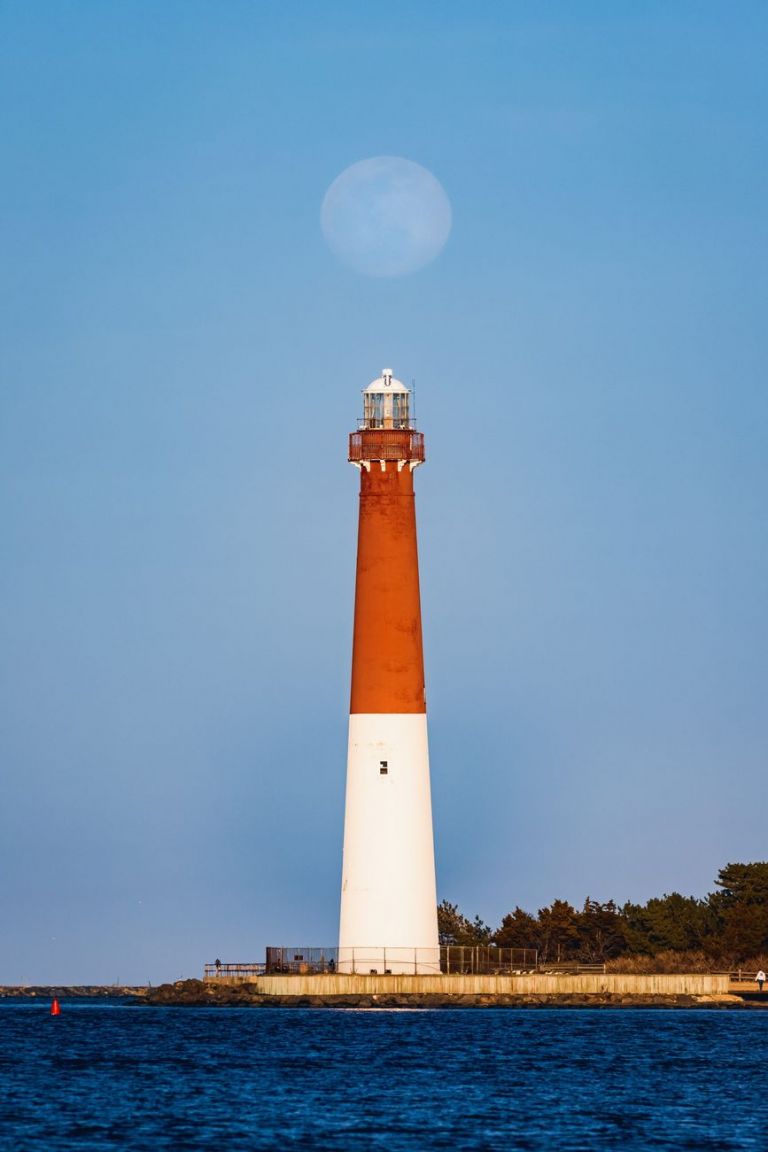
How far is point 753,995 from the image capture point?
71812 millimetres

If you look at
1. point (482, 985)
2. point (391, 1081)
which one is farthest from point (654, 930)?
point (391, 1081)

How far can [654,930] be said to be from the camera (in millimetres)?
80062

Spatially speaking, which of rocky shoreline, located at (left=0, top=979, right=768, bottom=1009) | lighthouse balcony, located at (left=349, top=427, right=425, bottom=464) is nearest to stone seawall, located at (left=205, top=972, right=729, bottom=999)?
rocky shoreline, located at (left=0, top=979, right=768, bottom=1009)

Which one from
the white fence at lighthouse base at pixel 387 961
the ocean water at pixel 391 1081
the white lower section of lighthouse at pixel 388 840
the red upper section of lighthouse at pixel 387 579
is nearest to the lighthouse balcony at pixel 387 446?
the red upper section of lighthouse at pixel 387 579

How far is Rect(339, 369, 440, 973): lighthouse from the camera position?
60.0m

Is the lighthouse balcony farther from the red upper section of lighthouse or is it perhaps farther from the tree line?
the tree line

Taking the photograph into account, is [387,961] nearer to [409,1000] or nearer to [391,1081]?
[409,1000]

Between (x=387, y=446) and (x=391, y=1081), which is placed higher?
(x=387, y=446)

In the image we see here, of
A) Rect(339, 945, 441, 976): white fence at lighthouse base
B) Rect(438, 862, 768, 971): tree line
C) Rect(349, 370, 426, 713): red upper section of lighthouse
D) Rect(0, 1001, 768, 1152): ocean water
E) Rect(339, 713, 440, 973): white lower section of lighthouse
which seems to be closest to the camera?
Rect(0, 1001, 768, 1152): ocean water

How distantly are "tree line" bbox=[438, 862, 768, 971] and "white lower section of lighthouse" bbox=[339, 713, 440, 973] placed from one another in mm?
16065

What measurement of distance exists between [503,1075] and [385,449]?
19459 mm

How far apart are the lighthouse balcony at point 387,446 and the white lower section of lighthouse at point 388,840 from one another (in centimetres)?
693

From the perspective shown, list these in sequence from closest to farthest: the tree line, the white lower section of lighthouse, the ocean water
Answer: the ocean water, the white lower section of lighthouse, the tree line

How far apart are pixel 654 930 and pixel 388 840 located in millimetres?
22746
